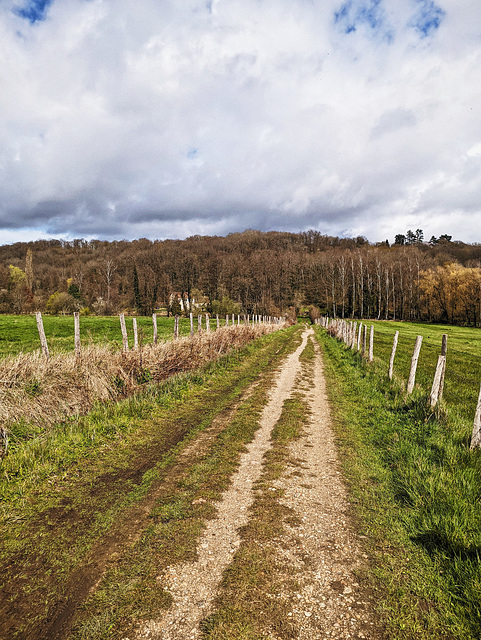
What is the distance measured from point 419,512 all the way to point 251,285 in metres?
93.2

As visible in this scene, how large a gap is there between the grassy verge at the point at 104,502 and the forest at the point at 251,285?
206 ft

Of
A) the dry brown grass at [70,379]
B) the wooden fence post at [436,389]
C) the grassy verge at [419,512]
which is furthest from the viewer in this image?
the wooden fence post at [436,389]

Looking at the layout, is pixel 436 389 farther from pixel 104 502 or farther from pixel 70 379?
pixel 70 379

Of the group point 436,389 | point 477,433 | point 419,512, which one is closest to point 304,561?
point 419,512

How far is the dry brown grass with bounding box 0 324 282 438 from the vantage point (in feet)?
21.2

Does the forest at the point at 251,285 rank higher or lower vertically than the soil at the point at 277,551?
higher

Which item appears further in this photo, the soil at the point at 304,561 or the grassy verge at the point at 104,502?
the grassy verge at the point at 104,502

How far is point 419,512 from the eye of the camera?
399cm

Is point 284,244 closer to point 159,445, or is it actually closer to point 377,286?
point 377,286

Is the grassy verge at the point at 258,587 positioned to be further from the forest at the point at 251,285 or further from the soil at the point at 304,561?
the forest at the point at 251,285

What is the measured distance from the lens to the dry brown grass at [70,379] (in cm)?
646

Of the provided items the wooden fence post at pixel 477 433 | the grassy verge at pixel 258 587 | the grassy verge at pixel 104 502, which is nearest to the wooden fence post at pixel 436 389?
the wooden fence post at pixel 477 433

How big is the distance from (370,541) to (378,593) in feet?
2.36

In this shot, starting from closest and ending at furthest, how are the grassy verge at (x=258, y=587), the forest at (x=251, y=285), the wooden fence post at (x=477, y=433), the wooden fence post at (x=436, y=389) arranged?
the grassy verge at (x=258, y=587), the wooden fence post at (x=477, y=433), the wooden fence post at (x=436, y=389), the forest at (x=251, y=285)
